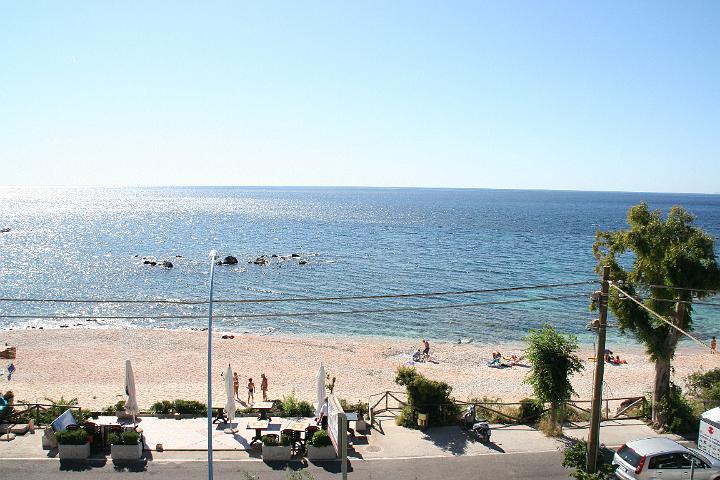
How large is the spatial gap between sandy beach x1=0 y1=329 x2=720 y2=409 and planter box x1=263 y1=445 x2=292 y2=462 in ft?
27.5

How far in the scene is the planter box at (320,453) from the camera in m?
16.5

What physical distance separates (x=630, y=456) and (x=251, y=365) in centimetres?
2425

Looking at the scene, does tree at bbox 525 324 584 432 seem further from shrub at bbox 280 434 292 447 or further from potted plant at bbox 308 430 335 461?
shrub at bbox 280 434 292 447

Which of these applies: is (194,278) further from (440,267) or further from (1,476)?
(1,476)

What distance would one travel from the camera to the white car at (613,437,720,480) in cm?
1416

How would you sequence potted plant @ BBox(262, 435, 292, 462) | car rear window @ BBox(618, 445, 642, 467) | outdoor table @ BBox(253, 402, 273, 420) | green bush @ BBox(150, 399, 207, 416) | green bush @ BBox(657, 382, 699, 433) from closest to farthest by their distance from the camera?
1. car rear window @ BBox(618, 445, 642, 467)
2. potted plant @ BBox(262, 435, 292, 462)
3. green bush @ BBox(657, 382, 699, 433)
4. outdoor table @ BBox(253, 402, 273, 420)
5. green bush @ BBox(150, 399, 207, 416)

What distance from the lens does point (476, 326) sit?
46531 millimetres

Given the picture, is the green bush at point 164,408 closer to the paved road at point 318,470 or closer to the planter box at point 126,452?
the planter box at point 126,452

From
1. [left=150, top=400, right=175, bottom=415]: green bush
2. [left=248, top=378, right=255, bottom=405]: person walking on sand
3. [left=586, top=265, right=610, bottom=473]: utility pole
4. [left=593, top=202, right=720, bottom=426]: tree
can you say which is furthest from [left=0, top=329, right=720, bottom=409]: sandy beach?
[left=586, top=265, right=610, bottom=473]: utility pole

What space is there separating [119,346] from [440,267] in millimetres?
43163

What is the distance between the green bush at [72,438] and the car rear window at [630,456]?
1487 centimetres

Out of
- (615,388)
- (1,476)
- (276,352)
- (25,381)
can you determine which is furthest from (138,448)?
(615,388)

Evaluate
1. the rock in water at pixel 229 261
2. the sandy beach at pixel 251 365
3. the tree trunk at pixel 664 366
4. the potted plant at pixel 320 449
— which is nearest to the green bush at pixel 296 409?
the potted plant at pixel 320 449

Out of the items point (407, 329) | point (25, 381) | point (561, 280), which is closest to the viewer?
point (25, 381)
